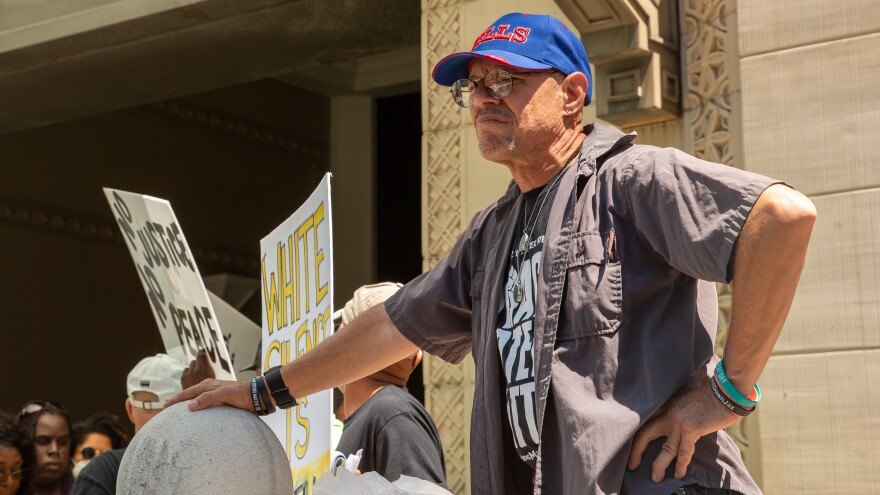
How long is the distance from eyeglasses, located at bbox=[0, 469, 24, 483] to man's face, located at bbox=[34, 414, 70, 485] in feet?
1.41

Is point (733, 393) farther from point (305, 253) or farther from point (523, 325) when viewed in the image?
point (305, 253)

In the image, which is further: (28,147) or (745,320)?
(28,147)

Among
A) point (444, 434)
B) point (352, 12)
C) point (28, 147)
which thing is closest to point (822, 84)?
point (444, 434)

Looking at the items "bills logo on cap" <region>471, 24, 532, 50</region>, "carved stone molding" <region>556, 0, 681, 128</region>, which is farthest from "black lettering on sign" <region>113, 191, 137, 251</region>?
"bills logo on cap" <region>471, 24, 532, 50</region>

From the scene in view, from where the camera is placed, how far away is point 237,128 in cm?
1391

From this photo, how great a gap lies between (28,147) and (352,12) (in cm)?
565

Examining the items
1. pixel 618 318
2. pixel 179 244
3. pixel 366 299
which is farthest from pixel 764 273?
pixel 179 244

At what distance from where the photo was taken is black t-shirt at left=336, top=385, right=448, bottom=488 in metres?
4.05

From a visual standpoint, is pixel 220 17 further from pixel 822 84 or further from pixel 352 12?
pixel 822 84

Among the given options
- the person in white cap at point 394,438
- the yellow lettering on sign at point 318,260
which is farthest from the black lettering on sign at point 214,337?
the yellow lettering on sign at point 318,260

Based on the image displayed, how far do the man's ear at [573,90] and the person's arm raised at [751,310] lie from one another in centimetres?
74

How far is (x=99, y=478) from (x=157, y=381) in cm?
55

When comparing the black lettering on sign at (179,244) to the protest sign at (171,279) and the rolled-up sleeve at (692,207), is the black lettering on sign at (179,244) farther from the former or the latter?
the rolled-up sleeve at (692,207)

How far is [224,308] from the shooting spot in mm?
6750
